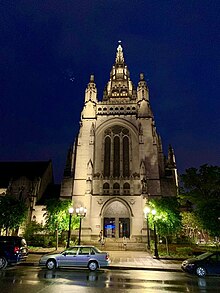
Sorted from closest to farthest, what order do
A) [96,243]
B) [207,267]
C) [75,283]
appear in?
[75,283] < [207,267] < [96,243]

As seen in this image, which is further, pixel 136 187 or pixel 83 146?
pixel 83 146

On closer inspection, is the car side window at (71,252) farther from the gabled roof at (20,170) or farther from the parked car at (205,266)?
the gabled roof at (20,170)

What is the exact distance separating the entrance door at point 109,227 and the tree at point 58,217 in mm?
5929

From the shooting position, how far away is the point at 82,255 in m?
12.7

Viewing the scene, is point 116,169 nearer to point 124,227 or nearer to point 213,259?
point 124,227

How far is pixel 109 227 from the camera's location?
3541 cm

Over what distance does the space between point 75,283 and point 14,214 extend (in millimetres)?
22470

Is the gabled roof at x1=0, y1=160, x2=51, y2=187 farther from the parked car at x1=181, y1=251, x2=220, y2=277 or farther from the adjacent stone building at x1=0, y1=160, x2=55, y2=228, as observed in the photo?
the parked car at x1=181, y1=251, x2=220, y2=277

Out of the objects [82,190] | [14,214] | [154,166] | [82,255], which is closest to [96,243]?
[82,190]

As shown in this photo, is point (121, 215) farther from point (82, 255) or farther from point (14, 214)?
point (82, 255)

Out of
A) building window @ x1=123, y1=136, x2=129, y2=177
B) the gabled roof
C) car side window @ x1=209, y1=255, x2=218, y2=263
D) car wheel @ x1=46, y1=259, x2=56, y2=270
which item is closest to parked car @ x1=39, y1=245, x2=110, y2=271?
car wheel @ x1=46, y1=259, x2=56, y2=270

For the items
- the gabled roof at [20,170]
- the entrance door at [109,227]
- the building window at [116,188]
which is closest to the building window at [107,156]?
the building window at [116,188]

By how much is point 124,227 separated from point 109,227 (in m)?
2.47

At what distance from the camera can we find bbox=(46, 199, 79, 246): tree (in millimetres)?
29233
